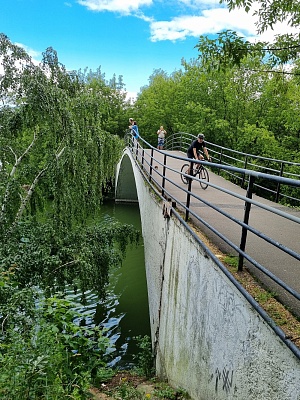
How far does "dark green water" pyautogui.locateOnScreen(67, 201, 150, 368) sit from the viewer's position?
8.91 m

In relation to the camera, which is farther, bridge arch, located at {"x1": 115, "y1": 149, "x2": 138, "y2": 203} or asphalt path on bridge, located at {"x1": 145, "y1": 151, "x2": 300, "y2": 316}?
bridge arch, located at {"x1": 115, "y1": 149, "x2": 138, "y2": 203}

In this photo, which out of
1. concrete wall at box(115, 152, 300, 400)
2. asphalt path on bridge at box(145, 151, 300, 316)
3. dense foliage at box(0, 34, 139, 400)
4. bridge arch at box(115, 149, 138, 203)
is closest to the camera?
concrete wall at box(115, 152, 300, 400)

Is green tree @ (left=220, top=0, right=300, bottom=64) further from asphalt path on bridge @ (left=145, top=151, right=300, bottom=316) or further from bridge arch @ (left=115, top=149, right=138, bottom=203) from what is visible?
bridge arch @ (left=115, top=149, right=138, bottom=203)

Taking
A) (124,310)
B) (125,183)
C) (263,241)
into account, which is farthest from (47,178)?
(125,183)

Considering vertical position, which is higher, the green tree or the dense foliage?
the green tree

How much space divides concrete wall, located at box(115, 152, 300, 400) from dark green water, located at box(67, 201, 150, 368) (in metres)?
2.73

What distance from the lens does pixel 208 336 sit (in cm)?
369

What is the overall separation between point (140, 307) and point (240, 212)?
6.30 m

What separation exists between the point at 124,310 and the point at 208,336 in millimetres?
7889

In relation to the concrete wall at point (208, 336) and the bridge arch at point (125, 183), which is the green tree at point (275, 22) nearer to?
the concrete wall at point (208, 336)

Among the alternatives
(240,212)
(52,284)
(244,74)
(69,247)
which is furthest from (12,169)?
(244,74)

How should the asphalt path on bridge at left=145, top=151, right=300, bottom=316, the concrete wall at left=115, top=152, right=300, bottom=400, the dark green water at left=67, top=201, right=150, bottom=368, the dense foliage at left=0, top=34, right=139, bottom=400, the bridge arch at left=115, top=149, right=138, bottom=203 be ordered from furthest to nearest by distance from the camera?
the bridge arch at left=115, top=149, right=138, bottom=203 → the dark green water at left=67, top=201, right=150, bottom=368 → the dense foliage at left=0, top=34, right=139, bottom=400 → the asphalt path on bridge at left=145, top=151, right=300, bottom=316 → the concrete wall at left=115, top=152, right=300, bottom=400

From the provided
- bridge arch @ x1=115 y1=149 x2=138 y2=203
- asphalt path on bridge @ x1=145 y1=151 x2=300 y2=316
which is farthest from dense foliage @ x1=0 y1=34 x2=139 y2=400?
bridge arch @ x1=115 y1=149 x2=138 y2=203

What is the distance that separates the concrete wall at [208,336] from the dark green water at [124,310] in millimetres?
2730
